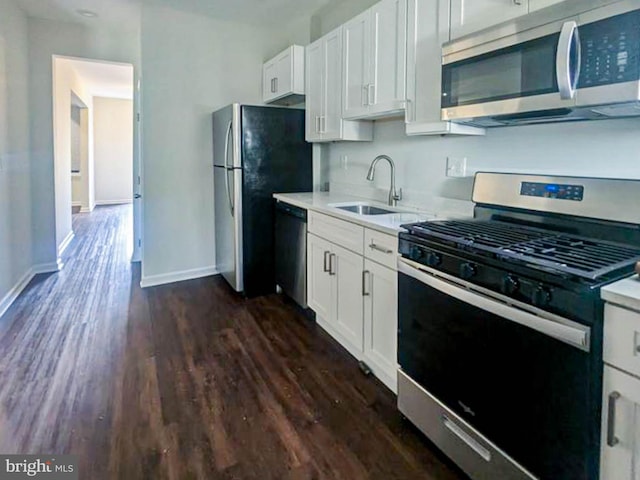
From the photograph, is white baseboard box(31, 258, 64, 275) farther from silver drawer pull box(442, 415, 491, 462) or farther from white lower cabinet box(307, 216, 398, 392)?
silver drawer pull box(442, 415, 491, 462)

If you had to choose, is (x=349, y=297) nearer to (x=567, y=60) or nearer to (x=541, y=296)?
(x=541, y=296)

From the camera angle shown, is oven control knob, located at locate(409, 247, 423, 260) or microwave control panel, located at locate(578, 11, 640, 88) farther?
oven control knob, located at locate(409, 247, 423, 260)

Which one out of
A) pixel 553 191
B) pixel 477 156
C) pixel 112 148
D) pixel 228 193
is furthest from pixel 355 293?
pixel 112 148

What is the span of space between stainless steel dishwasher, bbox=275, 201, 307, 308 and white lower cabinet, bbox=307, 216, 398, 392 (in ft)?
0.39

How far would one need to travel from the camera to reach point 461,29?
1976mm

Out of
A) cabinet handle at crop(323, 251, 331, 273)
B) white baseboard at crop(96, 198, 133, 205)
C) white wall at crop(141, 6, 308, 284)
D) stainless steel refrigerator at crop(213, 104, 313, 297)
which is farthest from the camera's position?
white baseboard at crop(96, 198, 133, 205)

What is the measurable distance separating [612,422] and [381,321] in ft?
3.90

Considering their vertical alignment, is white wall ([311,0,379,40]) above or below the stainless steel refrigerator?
above

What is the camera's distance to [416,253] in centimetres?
178

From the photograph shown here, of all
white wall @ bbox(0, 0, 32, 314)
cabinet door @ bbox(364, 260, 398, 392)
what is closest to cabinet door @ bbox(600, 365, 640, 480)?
cabinet door @ bbox(364, 260, 398, 392)

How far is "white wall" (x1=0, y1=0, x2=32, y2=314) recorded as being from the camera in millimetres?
3436

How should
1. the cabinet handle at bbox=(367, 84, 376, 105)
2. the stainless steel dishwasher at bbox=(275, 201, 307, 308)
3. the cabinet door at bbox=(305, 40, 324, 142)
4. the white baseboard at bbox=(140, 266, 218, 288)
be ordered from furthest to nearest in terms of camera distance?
the white baseboard at bbox=(140, 266, 218, 288) < the cabinet door at bbox=(305, 40, 324, 142) < the stainless steel dishwasher at bbox=(275, 201, 307, 308) < the cabinet handle at bbox=(367, 84, 376, 105)

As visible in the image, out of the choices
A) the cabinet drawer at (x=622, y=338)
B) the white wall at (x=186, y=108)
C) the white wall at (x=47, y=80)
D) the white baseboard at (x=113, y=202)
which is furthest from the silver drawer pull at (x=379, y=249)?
the white baseboard at (x=113, y=202)

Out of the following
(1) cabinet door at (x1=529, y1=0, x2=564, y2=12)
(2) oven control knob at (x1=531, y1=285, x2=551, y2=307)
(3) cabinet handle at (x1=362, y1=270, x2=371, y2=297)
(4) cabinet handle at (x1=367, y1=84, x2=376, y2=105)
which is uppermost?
(1) cabinet door at (x1=529, y1=0, x2=564, y2=12)
